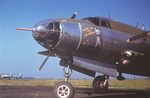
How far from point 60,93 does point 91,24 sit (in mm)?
4147

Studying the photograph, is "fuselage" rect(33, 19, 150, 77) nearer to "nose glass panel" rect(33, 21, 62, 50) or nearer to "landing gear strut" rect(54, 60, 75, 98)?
"nose glass panel" rect(33, 21, 62, 50)

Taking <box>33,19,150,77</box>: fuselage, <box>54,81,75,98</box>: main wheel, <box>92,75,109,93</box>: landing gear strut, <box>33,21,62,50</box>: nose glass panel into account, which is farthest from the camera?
<box>92,75,109,93</box>: landing gear strut

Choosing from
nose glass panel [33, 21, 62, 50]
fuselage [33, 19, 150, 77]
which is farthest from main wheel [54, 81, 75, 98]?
nose glass panel [33, 21, 62, 50]

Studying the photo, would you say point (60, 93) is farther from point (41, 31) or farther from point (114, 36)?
point (114, 36)

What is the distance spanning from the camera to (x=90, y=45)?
949 cm

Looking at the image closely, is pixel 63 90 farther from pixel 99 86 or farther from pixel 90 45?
pixel 99 86

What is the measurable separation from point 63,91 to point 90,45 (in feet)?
9.00

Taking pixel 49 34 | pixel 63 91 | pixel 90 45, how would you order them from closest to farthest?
1. pixel 63 91
2. pixel 49 34
3. pixel 90 45

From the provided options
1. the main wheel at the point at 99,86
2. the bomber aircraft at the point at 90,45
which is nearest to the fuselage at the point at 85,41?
the bomber aircraft at the point at 90,45

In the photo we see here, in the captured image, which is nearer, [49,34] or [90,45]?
[49,34]

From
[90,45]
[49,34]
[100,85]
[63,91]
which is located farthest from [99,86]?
[49,34]

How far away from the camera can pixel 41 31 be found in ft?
28.2

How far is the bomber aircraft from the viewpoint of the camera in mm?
8719

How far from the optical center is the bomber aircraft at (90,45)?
8.72 m
